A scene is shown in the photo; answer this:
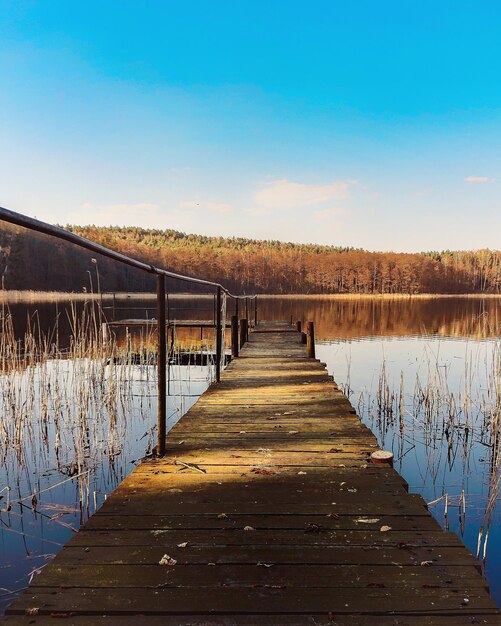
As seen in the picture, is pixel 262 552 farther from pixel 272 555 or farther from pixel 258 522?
pixel 258 522

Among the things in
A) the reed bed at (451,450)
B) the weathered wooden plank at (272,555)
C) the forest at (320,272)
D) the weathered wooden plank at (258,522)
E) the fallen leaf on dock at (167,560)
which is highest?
the forest at (320,272)

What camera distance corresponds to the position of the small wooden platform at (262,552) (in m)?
1.63

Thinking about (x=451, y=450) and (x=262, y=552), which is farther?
(x=451, y=450)

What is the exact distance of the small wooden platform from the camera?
5.34 feet

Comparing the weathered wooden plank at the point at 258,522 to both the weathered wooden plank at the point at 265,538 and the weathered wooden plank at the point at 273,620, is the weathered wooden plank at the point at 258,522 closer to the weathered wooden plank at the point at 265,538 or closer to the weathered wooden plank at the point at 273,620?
the weathered wooden plank at the point at 265,538

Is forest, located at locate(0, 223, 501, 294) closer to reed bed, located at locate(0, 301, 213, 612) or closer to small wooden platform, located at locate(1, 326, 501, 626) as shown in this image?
reed bed, located at locate(0, 301, 213, 612)

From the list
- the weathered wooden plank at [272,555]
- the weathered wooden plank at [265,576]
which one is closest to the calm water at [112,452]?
the weathered wooden plank at [272,555]

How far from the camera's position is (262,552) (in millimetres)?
2029

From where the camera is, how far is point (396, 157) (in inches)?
1205

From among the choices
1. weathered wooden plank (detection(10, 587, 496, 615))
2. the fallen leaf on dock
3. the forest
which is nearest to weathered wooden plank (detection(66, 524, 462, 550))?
the fallen leaf on dock

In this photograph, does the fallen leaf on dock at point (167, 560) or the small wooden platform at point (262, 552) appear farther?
the fallen leaf on dock at point (167, 560)

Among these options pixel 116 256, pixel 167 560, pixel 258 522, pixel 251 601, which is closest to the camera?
pixel 251 601

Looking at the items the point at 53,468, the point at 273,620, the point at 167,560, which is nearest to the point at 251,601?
the point at 273,620

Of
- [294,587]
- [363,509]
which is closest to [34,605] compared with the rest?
[294,587]
